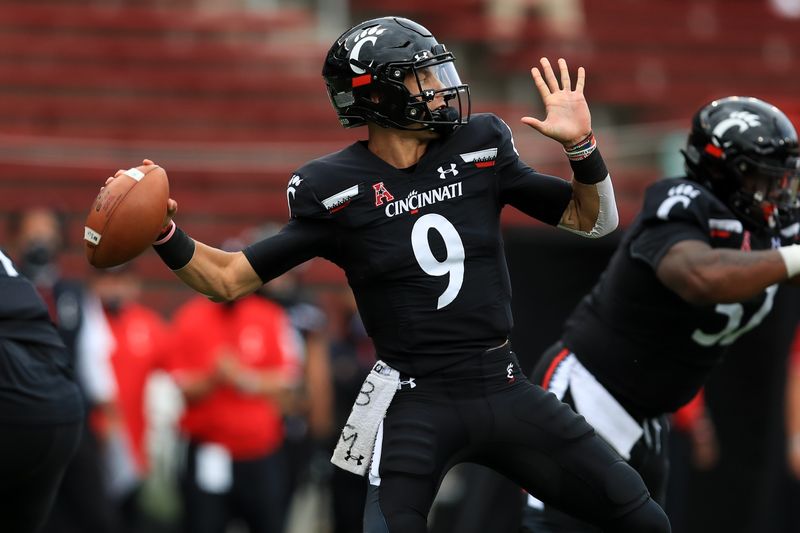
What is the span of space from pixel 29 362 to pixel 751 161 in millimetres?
2479

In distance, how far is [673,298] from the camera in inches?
174

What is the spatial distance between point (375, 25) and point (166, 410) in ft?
17.6

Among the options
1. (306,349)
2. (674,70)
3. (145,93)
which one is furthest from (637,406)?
(674,70)

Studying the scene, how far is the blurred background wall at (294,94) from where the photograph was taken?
7551 mm

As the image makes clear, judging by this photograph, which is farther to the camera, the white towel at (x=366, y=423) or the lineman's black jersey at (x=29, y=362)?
the lineman's black jersey at (x=29, y=362)

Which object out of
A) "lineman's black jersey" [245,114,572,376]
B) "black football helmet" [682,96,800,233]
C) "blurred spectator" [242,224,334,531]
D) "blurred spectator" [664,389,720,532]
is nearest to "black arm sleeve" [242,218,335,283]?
"lineman's black jersey" [245,114,572,376]

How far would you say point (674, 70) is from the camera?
1334 cm

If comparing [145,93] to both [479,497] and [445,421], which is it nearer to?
[479,497]

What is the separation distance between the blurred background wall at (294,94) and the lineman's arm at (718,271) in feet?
10.5

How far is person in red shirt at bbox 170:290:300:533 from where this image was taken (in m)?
6.94

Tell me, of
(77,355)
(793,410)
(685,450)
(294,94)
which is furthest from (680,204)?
(294,94)

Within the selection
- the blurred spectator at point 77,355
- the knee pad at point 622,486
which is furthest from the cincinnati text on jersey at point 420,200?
the blurred spectator at point 77,355

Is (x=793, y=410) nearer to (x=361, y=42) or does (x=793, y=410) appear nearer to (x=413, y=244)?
(x=413, y=244)

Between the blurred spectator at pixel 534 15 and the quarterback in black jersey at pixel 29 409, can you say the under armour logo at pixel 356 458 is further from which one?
the blurred spectator at pixel 534 15
